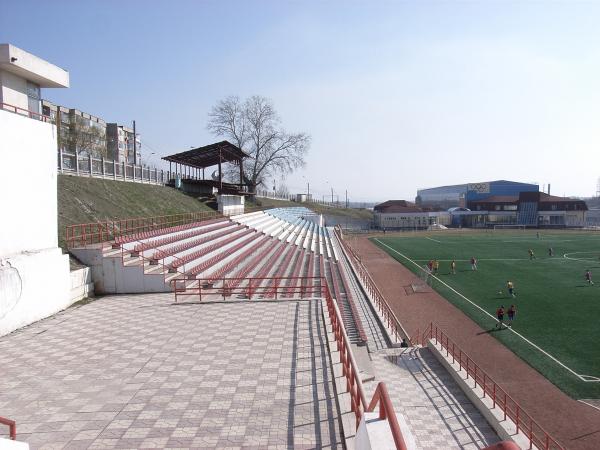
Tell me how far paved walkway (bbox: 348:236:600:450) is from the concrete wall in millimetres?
15274

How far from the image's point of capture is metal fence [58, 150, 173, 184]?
22.8 meters

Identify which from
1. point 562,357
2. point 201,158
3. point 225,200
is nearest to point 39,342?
point 562,357

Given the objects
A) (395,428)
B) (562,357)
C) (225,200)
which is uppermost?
(225,200)

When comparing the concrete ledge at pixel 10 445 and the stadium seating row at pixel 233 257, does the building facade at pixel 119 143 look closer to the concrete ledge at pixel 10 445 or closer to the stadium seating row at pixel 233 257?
the stadium seating row at pixel 233 257

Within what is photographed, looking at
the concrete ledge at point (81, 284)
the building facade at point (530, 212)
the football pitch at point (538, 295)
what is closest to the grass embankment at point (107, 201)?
the concrete ledge at point (81, 284)

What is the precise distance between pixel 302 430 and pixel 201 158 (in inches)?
1390

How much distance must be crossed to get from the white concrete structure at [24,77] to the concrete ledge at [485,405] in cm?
1621

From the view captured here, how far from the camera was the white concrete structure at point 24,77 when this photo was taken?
39.3ft

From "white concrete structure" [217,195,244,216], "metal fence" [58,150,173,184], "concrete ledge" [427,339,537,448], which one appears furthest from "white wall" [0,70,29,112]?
"white concrete structure" [217,195,244,216]

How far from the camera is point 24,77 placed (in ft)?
42.6

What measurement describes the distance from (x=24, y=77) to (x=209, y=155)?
25.1 metres

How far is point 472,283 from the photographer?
31.2m

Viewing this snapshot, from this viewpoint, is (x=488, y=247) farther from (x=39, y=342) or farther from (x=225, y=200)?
(x=39, y=342)

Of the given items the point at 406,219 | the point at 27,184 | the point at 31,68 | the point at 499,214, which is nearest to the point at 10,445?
the point at 27,184
